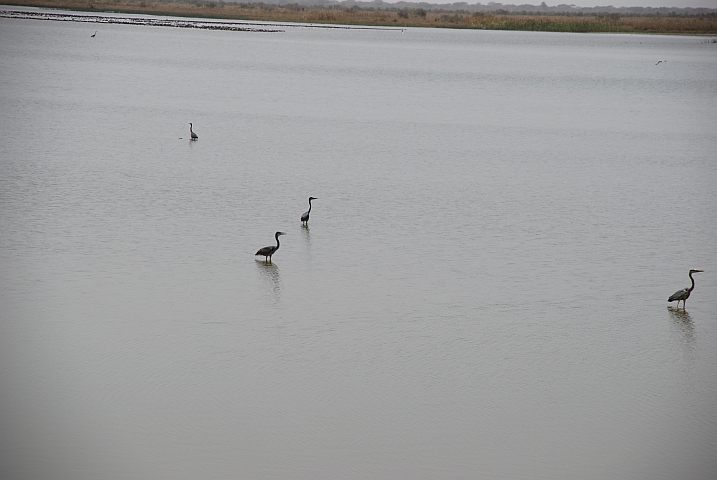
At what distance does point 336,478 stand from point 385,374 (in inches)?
65.8

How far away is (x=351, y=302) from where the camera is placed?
860 centimetres

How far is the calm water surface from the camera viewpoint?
229 inches

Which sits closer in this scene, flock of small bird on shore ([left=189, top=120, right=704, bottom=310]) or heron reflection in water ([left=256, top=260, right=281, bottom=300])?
flock of small bird on shore ([left=189, top=120, right=704, bottom=310])

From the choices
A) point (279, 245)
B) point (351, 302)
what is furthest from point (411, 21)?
point (351, 302)

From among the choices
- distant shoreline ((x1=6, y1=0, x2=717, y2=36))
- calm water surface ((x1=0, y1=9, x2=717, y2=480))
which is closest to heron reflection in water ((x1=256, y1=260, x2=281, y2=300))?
calm water surface ((x1=0, y1=9, x2=717, y2=480))

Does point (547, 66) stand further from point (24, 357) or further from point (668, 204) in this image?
point (24, 357)

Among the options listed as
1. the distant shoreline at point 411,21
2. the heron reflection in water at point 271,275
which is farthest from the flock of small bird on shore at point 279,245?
the distant shoreline at point 411,21

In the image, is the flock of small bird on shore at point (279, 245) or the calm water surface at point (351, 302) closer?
the calm water surface at point (351, 302)

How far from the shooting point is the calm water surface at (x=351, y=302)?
5828mm

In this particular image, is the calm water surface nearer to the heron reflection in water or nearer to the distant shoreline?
the heron reflection in water

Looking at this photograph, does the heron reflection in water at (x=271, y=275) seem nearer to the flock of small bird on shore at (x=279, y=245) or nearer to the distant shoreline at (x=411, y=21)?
the flock of small bird on shore at (x=279, y=245)

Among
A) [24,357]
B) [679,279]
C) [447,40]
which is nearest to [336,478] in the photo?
[24,357]

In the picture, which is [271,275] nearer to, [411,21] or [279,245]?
[279,245]

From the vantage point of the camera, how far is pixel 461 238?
11.2 m
